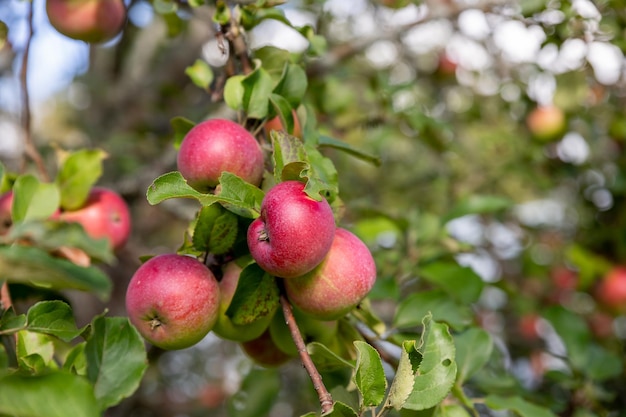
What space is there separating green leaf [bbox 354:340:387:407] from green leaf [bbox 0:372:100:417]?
233mm

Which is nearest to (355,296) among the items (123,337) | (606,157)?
(123,337)

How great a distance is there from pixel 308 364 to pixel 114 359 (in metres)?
0.20

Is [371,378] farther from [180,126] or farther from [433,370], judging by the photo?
[180,126]

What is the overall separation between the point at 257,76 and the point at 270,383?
63 centimetres

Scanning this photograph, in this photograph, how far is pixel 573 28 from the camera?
1199mm

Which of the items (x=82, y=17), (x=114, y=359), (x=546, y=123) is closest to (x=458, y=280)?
(x=114, y=359)

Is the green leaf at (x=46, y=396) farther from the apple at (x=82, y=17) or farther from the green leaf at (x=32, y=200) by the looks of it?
the apple at (x=82, y=17)

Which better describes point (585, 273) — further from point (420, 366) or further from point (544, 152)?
point (420, 366)

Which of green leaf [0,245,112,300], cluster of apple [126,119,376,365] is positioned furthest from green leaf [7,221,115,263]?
cluster of apple [126,119,376,365]

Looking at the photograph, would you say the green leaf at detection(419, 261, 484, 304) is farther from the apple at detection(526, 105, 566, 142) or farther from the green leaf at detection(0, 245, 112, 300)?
the apple at detection(526, 105, 566, 142)

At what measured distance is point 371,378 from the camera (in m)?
0.59

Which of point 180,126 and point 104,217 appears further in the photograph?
point 104,217

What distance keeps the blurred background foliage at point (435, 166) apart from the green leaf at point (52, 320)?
358 millimetres

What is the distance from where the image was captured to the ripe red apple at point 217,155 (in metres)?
0.69
